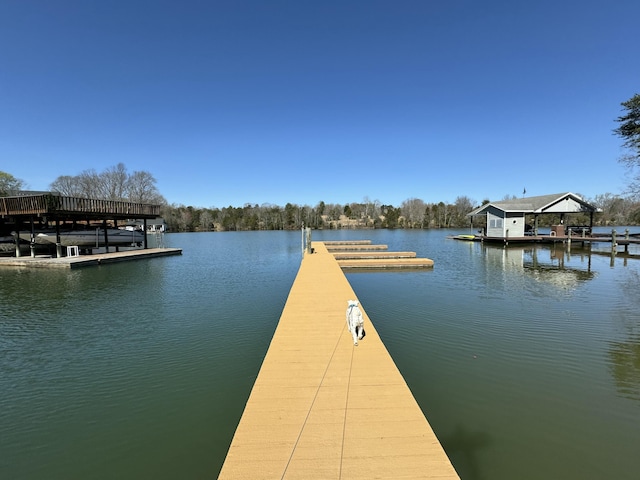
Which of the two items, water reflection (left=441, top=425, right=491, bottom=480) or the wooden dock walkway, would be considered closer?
the wooden dock walkway

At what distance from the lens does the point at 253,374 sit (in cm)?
551

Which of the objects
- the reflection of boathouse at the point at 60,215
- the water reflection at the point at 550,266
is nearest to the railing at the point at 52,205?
the reflection of boathouse at the point at 60,215

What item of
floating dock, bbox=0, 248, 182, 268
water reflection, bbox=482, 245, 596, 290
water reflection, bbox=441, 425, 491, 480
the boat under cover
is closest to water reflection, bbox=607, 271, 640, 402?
water reflection, bbox=441, 425, 491, 480

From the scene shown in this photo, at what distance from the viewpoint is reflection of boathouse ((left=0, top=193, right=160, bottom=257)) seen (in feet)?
58.8

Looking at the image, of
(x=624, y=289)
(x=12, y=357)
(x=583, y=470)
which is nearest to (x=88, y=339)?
(x=12, y=357)

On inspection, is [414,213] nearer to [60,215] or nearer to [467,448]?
[60,215]

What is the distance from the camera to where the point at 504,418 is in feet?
13.9

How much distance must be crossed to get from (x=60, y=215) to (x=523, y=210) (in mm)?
35890

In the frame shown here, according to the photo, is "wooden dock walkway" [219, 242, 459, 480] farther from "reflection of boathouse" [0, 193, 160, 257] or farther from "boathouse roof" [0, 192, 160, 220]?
"reflection of boathouse" [0, 193, 160, 257]

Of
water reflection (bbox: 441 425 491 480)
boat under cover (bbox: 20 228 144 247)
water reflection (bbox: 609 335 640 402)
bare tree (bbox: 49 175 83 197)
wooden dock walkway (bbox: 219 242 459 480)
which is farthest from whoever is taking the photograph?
bare tree (bbox: 49 175 83 197)

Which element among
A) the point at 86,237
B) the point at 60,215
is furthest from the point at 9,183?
the point at 60,215

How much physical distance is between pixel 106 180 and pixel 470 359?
64.6 meters

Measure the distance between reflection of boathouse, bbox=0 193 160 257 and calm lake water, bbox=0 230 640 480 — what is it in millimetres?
8554

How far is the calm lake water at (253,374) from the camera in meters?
3.65
